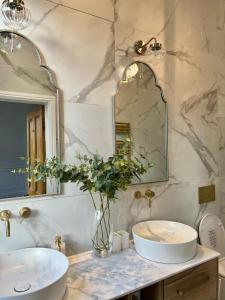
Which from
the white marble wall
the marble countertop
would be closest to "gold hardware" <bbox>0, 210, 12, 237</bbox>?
the white marble wall

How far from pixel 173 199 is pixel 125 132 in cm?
67

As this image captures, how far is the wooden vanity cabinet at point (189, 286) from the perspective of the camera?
4.46 ft

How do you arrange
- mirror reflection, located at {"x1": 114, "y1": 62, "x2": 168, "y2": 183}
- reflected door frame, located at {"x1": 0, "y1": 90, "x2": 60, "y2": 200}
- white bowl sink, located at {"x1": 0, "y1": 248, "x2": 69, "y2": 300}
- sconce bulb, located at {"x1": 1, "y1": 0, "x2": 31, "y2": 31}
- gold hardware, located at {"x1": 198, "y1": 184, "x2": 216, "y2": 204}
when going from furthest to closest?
1. gold hardware, located at {"x1": 198, "y1": 184, "x2": 216, "y2": 204}
2. mirror reflection, located at {"x1": 114, "y1": 62, "x2": 168, "y2": 183}
3. reflected door frame, located at {"x1": 0, "y1": 90, "x2": 60, "y2": 200}
4. sconce bulb, located at {"x1": 1, "y1": 0, "x2": 31, "y2": 31}
5. white bowl sink, located at {"x1": 0, "y1": 248, "x2": 69, "y2": 300}

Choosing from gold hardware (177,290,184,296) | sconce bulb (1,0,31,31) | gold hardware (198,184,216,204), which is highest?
sconce bulb (1,0,31,31)

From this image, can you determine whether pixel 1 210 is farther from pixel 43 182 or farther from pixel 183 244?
pixel 183 244

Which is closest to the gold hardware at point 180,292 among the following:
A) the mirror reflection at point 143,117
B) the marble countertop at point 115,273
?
the marble countertop at point 115,273

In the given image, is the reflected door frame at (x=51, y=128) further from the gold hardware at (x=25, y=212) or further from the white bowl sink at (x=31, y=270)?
the white bowl sink at (x=31, y=270)

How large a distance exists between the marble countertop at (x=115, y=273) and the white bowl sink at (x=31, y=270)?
0.35ft

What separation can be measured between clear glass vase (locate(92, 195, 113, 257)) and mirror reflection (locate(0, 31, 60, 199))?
1.02 ft

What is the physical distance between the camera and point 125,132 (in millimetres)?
1775

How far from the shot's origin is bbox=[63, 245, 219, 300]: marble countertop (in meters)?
1.20

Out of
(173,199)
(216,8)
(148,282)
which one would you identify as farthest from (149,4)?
(148,282)

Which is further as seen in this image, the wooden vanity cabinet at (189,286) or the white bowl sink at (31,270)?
the wooden vanity cabinet at (189,286)

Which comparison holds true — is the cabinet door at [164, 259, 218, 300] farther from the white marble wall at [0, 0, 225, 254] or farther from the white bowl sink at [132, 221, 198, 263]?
the white marble wall at [0, 0, 225, 254]
